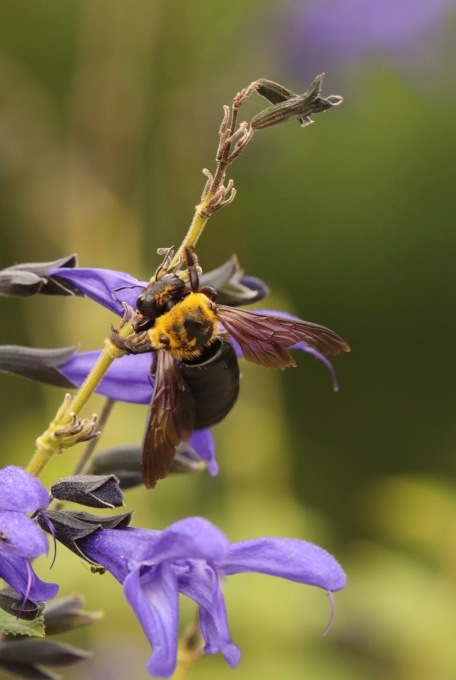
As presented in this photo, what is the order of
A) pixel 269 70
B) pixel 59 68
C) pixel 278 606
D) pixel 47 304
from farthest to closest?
1. pixel 59 68
2. pixel 269 70
3. pixel 47 304
4. pixel 278 606

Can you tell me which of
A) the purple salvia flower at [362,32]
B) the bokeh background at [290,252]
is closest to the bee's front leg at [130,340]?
the bokeh background at [290,252]

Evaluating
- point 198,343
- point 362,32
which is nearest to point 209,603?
point 198,343

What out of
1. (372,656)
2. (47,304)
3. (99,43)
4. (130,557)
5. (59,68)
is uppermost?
(59,68)

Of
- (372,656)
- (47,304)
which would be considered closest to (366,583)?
(372,656)

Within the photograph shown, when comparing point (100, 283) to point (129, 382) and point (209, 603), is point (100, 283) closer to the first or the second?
point (129, 382)

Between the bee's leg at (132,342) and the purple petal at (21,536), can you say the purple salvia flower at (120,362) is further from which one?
the purple petal at (21,536)

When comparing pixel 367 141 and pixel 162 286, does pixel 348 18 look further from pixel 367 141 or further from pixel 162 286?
pixel 162 286

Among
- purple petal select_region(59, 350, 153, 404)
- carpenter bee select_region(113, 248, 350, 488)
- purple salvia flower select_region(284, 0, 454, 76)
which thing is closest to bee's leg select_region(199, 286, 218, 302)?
carpenter bee select_region(113, 248, 350, 488)
